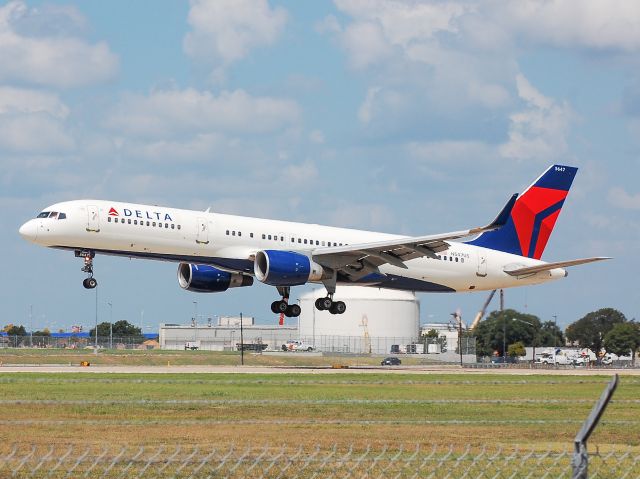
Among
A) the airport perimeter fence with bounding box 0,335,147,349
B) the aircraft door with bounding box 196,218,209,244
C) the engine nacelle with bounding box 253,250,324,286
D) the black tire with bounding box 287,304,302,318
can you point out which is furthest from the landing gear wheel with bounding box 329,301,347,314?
the airport perimeter fence with bounding box 0,335,147,349

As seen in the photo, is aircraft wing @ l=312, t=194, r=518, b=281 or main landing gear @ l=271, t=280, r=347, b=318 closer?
aircraft wing @ l=312, t=194, r=518, b=281

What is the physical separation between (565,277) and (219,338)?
8870 centimetres

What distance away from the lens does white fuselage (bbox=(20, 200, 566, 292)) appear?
4994 centimetres

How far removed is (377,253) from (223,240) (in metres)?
8.05

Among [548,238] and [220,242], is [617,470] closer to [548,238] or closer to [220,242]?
[220,242]

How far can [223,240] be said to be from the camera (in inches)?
2093

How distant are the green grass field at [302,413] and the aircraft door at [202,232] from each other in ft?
37.1

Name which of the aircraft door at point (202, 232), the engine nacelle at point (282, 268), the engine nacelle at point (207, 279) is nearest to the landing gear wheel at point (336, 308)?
the engine nacelle at point (282, 268)

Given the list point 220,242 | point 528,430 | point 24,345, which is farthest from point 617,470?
point 24,345

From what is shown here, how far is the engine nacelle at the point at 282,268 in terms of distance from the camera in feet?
173

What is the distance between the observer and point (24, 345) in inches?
4055

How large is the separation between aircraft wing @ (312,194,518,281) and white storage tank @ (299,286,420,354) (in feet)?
212

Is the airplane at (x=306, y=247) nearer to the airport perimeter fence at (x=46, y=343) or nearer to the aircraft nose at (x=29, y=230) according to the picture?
the aircraft nose at (x=29, y=230)

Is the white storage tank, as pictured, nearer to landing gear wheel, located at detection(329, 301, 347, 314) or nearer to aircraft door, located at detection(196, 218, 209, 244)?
landing gear wheel, located at detection(329, 301, 347, 314)
